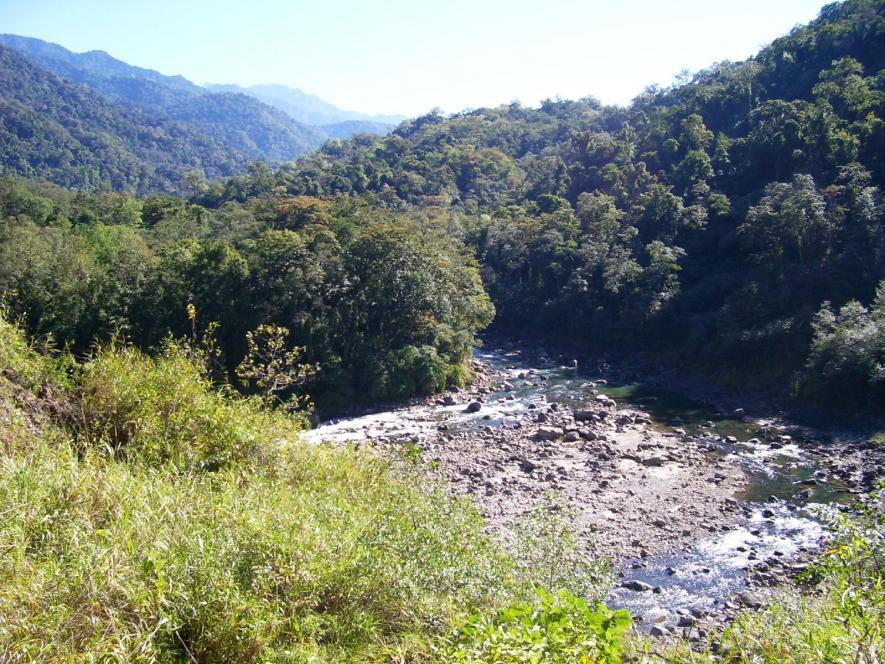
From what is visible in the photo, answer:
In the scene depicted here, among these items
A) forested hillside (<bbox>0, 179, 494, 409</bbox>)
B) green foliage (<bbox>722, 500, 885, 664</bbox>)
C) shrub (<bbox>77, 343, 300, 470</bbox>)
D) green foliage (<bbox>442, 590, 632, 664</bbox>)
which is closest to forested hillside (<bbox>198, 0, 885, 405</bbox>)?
forested hillside (<bbox>0, 179, 494, 409</bbox>)

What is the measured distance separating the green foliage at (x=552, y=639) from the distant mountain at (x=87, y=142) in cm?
7756

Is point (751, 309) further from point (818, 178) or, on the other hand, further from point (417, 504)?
point (417, 504)

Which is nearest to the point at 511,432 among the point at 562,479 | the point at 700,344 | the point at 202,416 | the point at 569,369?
the point at 562,479

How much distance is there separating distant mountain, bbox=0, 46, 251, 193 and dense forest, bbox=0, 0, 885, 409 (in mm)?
47561

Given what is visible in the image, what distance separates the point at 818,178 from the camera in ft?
103

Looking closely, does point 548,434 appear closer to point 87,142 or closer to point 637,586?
point 637,586

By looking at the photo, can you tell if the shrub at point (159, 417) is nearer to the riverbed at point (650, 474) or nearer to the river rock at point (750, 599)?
the riverbed at point (650, 474)

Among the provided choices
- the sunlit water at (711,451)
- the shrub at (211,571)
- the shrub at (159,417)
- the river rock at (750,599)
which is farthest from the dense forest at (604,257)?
the shrub at (211,571)

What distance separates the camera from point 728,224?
3397 cm

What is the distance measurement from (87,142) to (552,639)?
12001 centimetres

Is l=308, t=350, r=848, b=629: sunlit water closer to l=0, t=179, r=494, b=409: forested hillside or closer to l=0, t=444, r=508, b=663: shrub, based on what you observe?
l=0, t=179, r=494, b=409: forested hillside

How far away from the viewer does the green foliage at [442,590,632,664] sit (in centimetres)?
333

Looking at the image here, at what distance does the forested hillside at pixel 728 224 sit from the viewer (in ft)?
86.2

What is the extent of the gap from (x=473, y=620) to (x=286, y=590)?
1.98m
